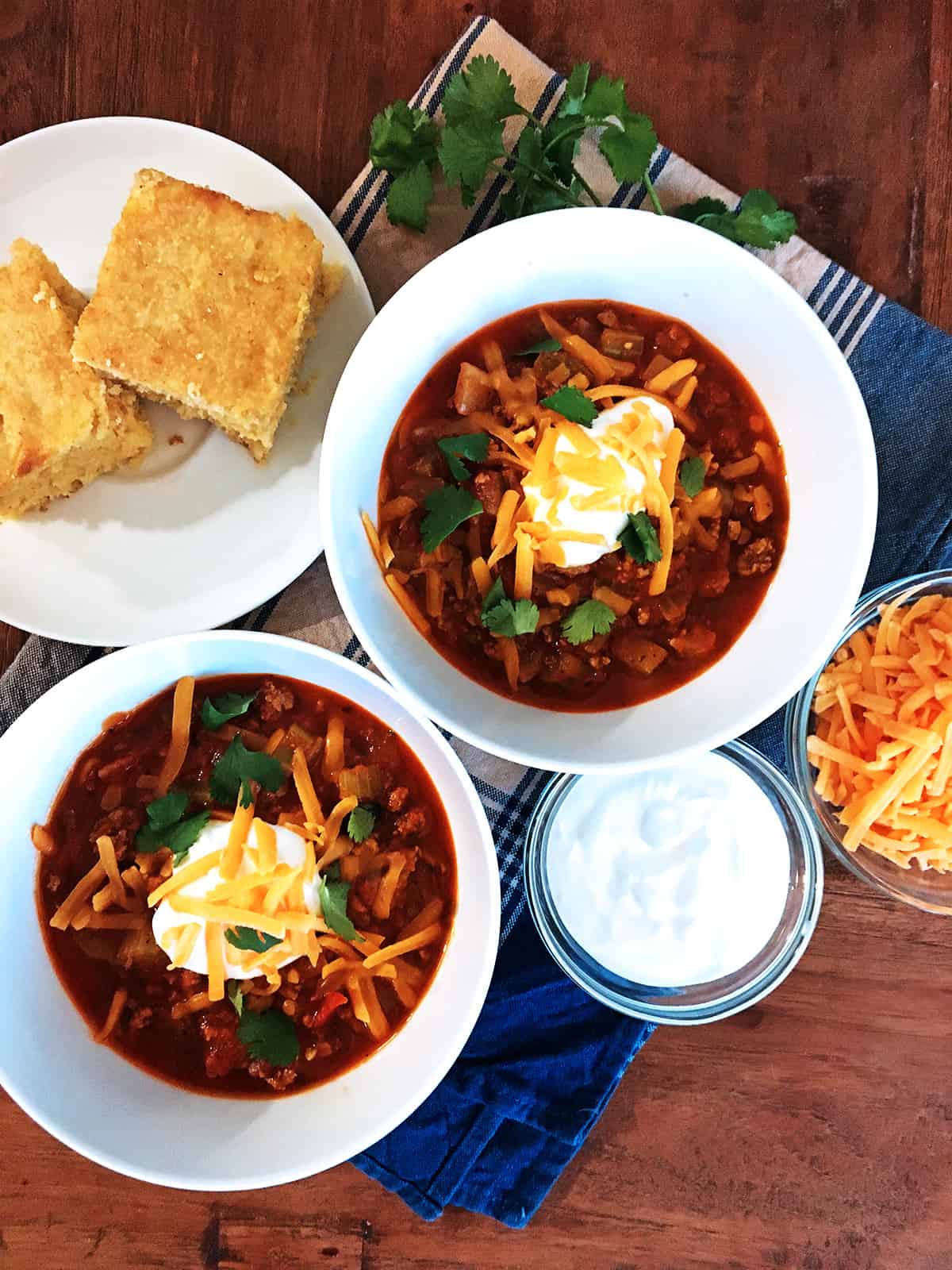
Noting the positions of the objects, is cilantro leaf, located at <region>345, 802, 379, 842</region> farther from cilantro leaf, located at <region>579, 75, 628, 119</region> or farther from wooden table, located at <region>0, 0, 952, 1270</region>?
cilantro leaf, located at <region>579, 75, 628, 119</region>

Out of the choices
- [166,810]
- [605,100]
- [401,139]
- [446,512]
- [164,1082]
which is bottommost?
[164,1082]

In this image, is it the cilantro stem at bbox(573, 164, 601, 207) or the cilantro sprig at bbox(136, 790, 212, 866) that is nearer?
the cilantro sprig at bbox(136, 790, 212, 866)

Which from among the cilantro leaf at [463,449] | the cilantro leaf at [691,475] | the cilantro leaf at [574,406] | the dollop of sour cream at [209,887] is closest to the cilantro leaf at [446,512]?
the cilantro leaf at [463,449]

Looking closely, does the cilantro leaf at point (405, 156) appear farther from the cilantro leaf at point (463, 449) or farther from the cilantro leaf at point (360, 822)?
the cilantro leaf at point (360, 822)

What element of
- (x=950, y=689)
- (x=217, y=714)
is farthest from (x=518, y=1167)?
(x=950, y=689)

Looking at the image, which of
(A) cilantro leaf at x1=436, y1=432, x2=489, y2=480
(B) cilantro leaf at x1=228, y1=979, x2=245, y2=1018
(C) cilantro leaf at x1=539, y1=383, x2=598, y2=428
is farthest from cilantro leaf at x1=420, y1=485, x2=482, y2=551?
(B) cilantro leaf at x1=228, y1=979, x2=245, y2=1018

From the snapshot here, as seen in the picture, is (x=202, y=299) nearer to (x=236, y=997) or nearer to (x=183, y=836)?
(x=183, y=836)

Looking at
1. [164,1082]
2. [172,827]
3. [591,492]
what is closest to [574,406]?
[591,492]
